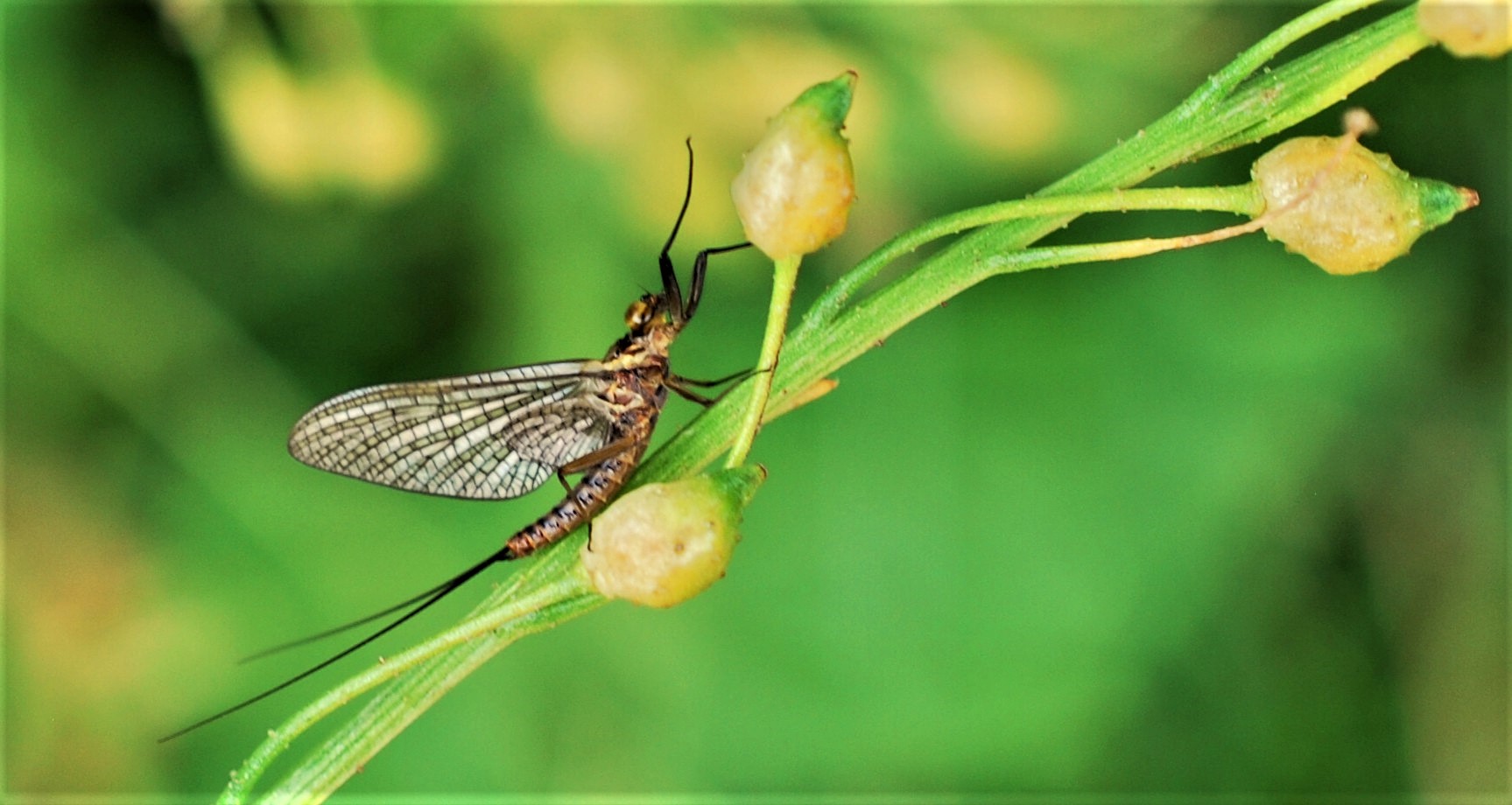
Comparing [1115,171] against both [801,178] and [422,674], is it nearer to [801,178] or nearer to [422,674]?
[801,178]

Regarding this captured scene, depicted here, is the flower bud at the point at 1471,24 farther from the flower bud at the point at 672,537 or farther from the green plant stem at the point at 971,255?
the flower bud at the point at 672,537

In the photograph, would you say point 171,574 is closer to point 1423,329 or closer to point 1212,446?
point 1212,446

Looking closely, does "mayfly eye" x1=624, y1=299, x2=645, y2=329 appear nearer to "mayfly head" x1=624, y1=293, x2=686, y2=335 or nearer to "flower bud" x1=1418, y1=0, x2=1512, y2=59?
"mayfly head" x1=624, y1=293, x2=686, y2=335

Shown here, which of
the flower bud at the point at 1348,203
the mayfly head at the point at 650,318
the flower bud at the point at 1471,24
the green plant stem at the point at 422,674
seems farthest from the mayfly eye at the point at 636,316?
the flower bud at the point at 1471,24

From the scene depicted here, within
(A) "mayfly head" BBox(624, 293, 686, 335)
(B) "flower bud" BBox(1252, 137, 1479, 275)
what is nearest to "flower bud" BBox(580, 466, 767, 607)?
(B) "flower bud" BBox(1252, 137, 1479, 275)

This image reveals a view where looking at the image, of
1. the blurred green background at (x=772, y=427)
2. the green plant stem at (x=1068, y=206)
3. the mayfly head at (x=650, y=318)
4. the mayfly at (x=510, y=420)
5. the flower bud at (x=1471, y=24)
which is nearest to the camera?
the flower bud at (x=1471, y=24)

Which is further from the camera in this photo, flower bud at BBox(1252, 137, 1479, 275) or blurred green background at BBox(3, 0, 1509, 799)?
blurred green background at BBox(3, 0, 1509, 799)
